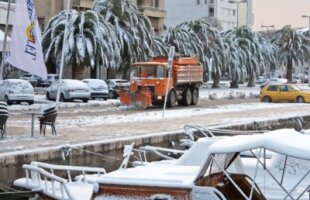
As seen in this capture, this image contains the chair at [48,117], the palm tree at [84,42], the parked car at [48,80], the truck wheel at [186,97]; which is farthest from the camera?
the parked car at [48,80]

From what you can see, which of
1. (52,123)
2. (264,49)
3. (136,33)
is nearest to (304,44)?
(264,49)

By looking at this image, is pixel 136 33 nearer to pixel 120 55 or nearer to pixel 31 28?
pixel 120 55

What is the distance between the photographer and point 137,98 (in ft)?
115

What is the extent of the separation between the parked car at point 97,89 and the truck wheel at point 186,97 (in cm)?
599

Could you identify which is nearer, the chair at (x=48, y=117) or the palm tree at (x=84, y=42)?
the chair at (x=48, y=117)

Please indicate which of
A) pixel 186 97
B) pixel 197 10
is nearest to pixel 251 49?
pixel 186 97

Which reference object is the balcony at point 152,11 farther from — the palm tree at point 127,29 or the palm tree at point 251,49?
the palm tree at point 127,29

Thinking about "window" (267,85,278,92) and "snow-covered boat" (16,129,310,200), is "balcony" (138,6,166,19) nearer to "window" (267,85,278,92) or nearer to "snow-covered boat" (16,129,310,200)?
"window" (267,85,278,92)

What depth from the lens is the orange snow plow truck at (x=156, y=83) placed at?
35.2m

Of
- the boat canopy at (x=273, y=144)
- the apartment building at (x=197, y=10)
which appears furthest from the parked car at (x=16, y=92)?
the apartment building at (x=197, y=10)

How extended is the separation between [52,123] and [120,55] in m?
31.2

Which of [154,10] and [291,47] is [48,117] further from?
[291,47]

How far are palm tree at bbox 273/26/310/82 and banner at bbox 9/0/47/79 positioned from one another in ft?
221

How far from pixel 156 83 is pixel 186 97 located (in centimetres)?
350
